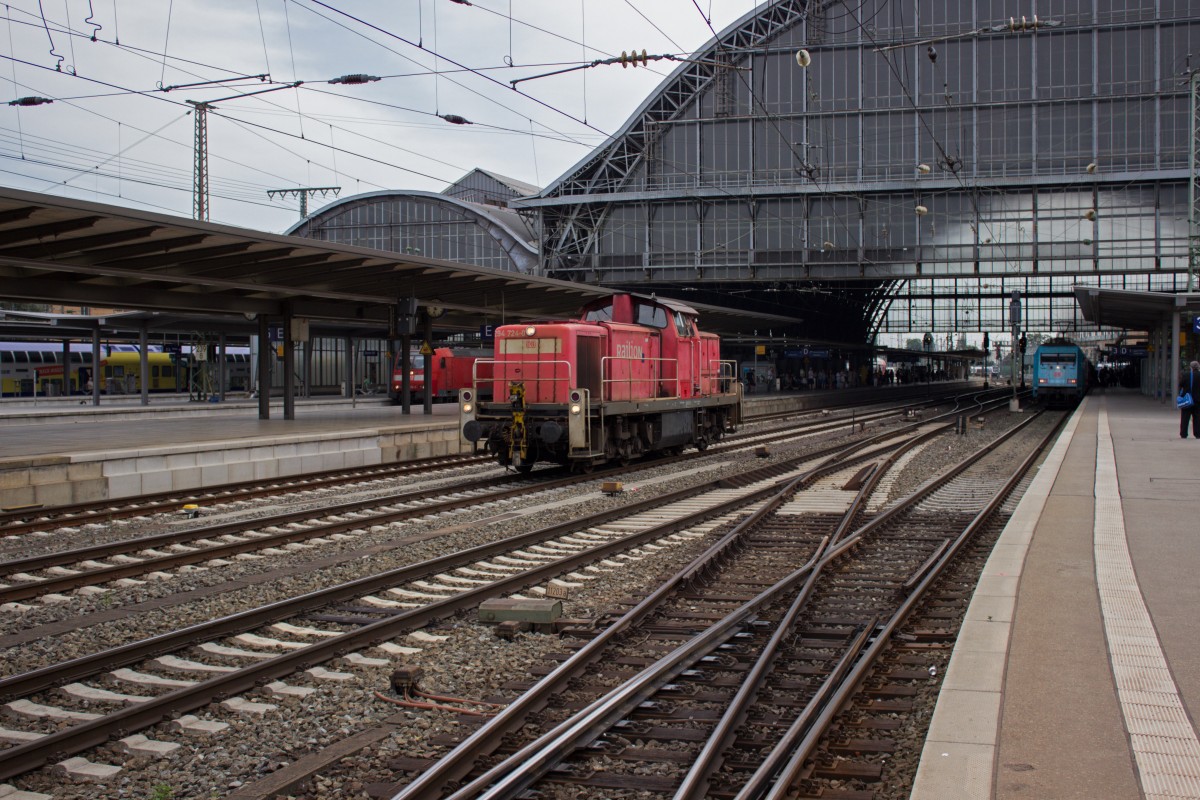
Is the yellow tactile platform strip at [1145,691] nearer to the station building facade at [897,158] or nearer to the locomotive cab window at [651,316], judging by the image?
the locomotive cab window at [651,316]

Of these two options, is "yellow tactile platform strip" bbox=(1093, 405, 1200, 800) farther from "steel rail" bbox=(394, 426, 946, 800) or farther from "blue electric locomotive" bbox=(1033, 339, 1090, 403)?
"blue electric locomotive" bbox=(1033, 339, 1090, 403)

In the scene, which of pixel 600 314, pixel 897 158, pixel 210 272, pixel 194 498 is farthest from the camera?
pixel 897 158

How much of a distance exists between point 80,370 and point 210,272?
4017 cm

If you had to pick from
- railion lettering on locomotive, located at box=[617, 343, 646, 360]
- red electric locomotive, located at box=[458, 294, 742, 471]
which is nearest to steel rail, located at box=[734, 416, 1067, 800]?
red electric locomotive, located at box=[458, 294, 742, 471]

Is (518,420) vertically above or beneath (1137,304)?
beneath

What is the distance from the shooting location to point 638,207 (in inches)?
2008

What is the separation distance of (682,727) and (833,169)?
158ft

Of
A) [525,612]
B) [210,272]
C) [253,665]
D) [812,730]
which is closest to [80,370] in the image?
[210,272]

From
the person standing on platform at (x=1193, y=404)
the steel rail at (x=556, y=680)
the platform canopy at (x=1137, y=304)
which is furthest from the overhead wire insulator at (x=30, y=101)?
the platform canopy at (x=1137, y=304)

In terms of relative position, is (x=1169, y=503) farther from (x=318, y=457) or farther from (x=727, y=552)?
(x=318, y=457)

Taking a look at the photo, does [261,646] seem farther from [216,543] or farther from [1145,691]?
[1145,691]

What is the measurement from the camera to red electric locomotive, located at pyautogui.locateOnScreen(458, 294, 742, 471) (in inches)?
641

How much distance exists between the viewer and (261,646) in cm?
683

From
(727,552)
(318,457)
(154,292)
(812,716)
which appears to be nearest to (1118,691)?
(812,716)
